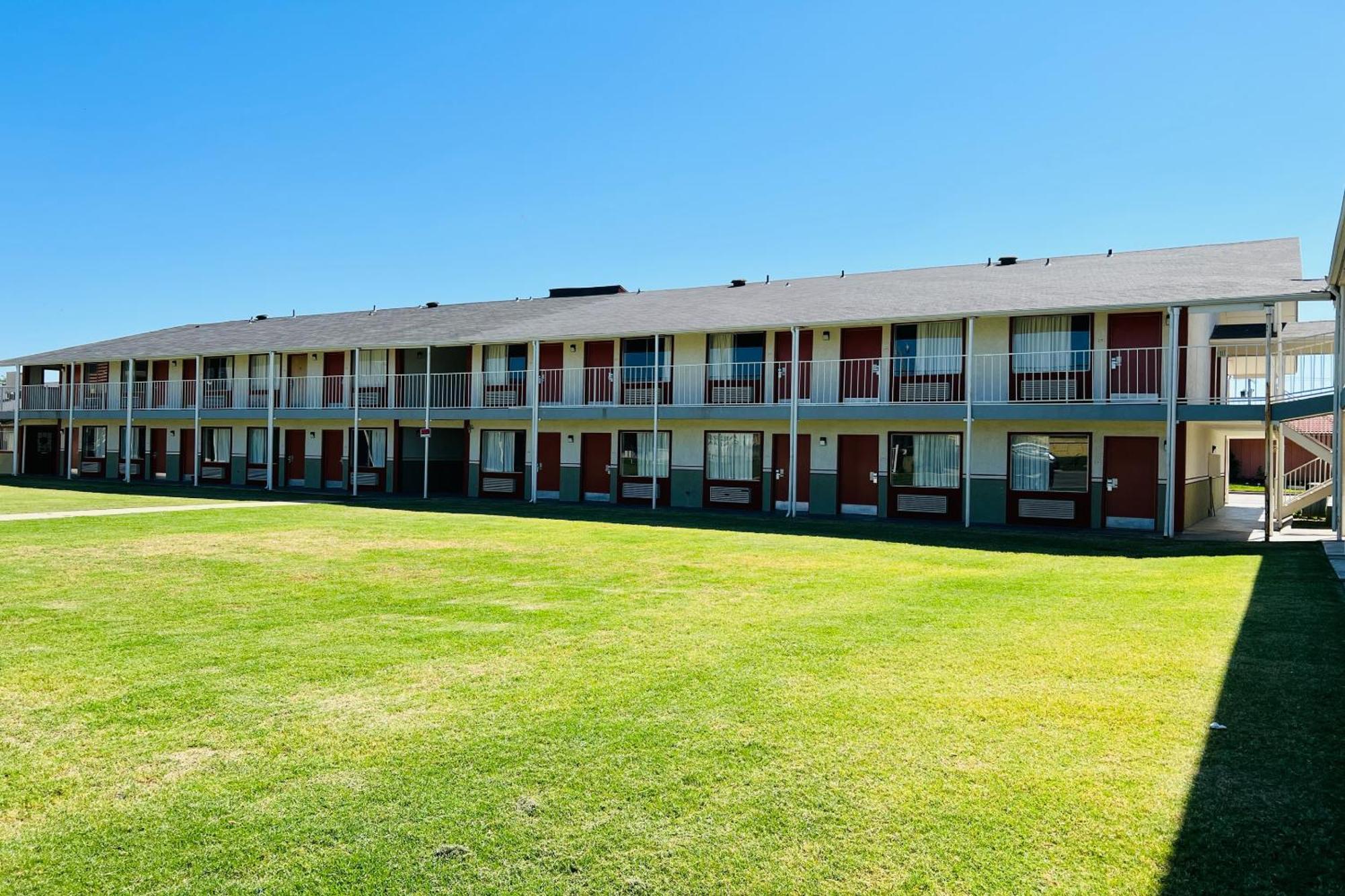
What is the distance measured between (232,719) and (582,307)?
25600mm

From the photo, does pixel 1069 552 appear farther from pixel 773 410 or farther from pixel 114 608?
pixel 114 608

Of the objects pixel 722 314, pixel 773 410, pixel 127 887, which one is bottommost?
pixel 127 887

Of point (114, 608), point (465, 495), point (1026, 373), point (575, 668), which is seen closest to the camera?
point (575, 668)

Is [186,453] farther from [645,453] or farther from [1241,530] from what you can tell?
[1241,530]

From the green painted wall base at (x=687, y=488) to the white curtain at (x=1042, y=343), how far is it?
8576 millimetres

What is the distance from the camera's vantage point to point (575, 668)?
6375 mm

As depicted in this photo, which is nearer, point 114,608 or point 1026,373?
point 114,608

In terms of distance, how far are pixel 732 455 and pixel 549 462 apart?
5.90 meters

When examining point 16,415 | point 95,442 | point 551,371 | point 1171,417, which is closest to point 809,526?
point 1171,417

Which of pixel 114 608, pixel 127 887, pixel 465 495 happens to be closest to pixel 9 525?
pixel 114 608

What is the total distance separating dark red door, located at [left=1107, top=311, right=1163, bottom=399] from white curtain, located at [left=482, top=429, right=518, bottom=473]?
16.6m

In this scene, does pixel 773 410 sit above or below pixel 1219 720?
above

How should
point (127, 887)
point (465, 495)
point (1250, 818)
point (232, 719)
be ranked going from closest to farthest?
point (127, 887), point (1250, 818), point (232, 719), point (465, 495)

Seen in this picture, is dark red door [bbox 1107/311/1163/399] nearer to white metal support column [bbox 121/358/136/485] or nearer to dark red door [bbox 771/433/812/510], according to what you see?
dark red door [bbox 771/433/812/510]
